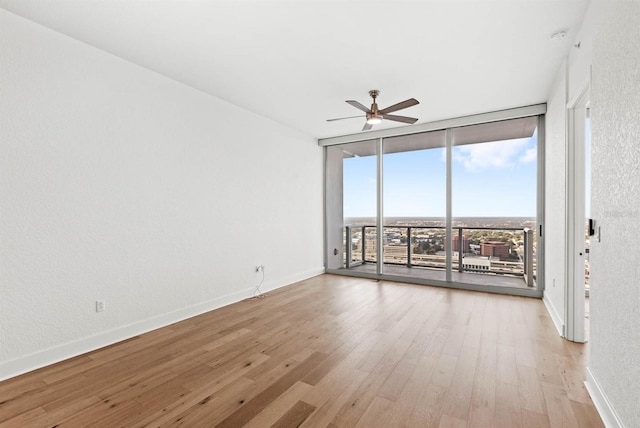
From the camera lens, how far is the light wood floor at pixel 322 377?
5.75 ft

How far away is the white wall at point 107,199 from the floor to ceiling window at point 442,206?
221 cm

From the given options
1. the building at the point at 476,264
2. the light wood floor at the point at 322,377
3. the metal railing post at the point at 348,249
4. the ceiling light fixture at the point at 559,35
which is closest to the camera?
the light wood floor at the point at 322,377

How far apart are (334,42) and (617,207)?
229 centimetres

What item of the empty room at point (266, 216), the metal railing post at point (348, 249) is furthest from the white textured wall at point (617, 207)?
the metal railing post at point (348, 249)

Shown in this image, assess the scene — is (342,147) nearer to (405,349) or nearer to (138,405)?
(405,349)

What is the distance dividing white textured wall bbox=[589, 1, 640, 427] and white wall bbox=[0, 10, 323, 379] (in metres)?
3.61

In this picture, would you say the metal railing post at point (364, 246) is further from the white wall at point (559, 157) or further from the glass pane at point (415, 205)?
the white wall at point (559, 157)

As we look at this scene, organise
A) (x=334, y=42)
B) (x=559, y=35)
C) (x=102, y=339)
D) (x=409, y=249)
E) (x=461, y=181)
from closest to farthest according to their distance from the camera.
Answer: (x=559, y=35) → (x=334, y=42) → (x=102, y=339) → (x=461, y=181) → (x=409, y=249)

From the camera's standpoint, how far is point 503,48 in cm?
270

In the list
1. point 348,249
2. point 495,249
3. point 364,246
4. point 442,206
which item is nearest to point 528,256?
point 495,249

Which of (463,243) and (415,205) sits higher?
(415,205)

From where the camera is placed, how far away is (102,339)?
270 centimetres

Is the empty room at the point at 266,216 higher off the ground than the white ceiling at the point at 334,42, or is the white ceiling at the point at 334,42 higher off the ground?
the white ceiling at the point at 334,42

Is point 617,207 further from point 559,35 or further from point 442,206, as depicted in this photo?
point 442,206
